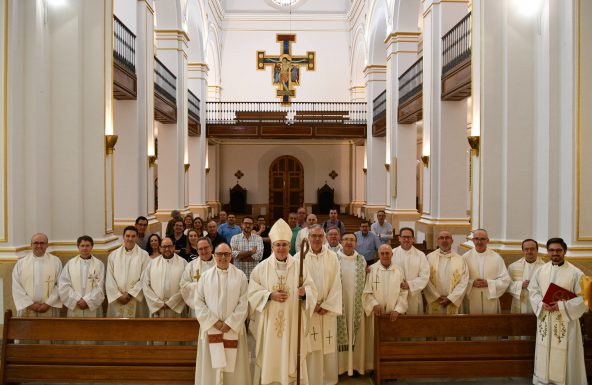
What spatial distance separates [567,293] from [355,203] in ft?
60.4

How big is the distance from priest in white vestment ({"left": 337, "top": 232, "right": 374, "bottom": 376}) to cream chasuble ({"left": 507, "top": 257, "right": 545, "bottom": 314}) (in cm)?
176

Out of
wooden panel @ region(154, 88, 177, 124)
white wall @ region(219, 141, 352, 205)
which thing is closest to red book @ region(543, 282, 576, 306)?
wooden panel @ region(154, 88, 177, 124)

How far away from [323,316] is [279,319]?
0.53 metres

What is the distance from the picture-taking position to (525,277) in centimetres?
621

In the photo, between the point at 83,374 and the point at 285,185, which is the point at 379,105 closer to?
the point at 285,185

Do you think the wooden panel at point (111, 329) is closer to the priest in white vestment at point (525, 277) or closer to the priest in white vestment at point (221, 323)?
the priest in white vestment at point (221, 323)

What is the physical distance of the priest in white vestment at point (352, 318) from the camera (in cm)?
580

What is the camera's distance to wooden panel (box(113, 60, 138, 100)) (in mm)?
9570

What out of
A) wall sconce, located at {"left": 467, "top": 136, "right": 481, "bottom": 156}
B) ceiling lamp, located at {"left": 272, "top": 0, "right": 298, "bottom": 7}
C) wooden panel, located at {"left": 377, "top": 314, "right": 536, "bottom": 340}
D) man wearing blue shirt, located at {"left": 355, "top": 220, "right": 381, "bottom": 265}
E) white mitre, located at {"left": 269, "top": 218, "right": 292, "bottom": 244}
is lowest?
wooden panel, located at {"left": 377, "top": 314, "right": 536, "bottom": 340}

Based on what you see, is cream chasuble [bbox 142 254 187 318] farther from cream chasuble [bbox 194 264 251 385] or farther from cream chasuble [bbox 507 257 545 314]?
cream chasuble [bbox 507 257 545 314]

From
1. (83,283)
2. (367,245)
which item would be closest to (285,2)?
(367,245)

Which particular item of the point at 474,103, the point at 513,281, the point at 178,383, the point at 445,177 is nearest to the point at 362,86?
the point at 445,177

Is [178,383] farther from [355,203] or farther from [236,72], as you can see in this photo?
[236,72]

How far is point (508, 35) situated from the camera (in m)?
7.77
